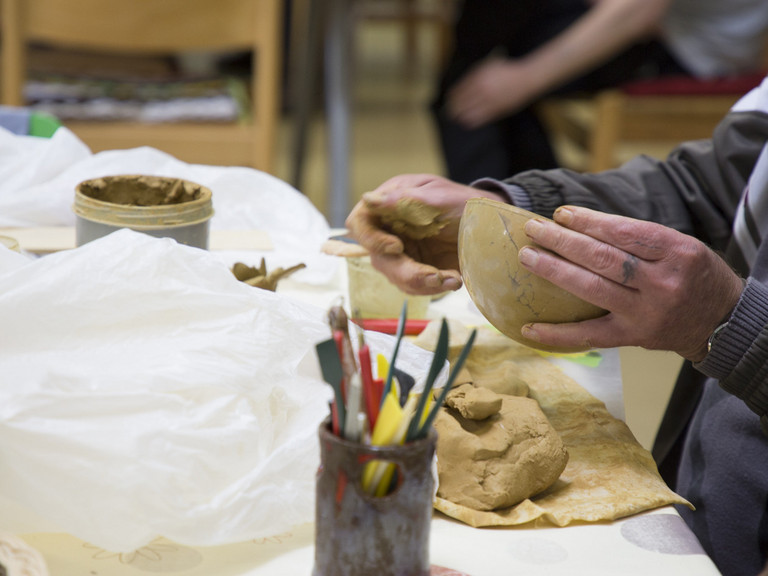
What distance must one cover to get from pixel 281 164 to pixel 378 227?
9.07 feet

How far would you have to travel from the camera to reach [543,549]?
0.64 m

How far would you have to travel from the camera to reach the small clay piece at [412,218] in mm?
912

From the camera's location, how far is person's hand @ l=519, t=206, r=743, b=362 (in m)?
0.73

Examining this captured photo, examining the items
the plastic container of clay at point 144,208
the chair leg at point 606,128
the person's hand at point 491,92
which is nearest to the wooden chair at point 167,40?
the person's hand at point 491,92

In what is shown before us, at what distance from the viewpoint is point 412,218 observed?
0.92m

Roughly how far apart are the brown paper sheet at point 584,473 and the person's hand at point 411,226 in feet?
0.46

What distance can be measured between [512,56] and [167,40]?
1.25 meters

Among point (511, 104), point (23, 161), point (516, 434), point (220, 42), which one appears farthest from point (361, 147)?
Result: point (516, 434)

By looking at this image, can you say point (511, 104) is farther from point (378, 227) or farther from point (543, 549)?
point (543, 549)

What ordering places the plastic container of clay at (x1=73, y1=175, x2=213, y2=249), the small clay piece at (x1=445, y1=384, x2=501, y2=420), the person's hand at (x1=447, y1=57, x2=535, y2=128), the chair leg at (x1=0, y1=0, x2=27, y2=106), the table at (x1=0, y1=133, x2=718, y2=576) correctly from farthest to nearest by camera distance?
the person's hand at (x1=447, y1=57, x2=535, y2=128), the chair leg at (x1=0, y1=0, x2=27, y2=106), the plastic container of clay at (x1=73, y1=175, x2=213, y2=249), the small clay piece at (x1=445, y1=384, x2=501, y2=420), the table at (x1=0, y1=133, x2=718, y2=576)

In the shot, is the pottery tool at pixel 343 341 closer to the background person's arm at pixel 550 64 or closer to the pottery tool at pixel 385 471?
the pottery tool at pixel 385 471

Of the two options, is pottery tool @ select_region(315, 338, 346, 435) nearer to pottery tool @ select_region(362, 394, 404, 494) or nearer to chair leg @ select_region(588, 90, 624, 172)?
pottery tool @ select_region(362, 394, 404, 494)

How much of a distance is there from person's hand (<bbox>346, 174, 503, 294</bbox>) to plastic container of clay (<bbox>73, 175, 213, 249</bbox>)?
165 mm

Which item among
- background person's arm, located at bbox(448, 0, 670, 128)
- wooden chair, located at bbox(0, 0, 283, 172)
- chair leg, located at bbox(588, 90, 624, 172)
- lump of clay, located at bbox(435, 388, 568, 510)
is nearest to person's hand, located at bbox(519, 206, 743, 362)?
lump of clay, located at bbox(435, 388, 568, 510)
